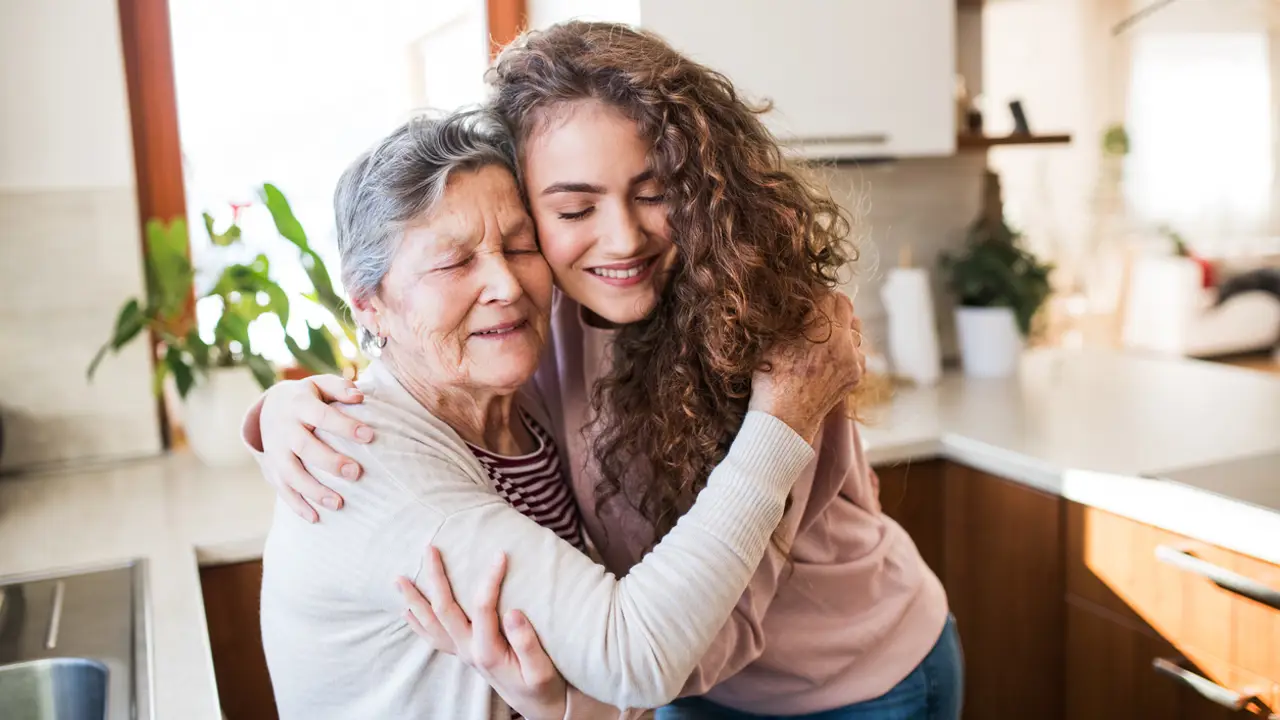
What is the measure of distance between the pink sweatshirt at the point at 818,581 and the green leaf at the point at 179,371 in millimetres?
878

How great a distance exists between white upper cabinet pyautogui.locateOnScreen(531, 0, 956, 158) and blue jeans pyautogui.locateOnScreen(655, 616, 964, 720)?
992 mm

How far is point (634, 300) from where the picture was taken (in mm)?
1084

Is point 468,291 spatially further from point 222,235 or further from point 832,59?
point 832,59

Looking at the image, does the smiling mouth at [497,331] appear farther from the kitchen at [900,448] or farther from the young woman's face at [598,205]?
the kitchen at [900,448]

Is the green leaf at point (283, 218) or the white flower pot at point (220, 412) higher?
the green leaf at point (283, 218)

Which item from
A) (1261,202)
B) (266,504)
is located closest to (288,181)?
(266,504)

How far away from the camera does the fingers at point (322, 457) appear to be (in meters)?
0.90

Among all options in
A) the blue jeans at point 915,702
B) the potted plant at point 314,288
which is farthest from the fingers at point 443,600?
the potted plant at point 314,288

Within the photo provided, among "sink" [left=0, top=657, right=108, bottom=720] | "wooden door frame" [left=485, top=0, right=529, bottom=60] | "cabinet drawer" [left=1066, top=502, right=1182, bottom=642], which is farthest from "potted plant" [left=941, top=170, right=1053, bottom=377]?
"sink" [left=0, top=657, right=108, bottom=720]

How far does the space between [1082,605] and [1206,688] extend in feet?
0.84

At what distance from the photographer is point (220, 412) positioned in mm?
1862

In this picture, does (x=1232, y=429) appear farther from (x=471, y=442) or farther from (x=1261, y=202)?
(x=1261, y=202)

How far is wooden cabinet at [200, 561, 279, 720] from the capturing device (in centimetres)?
152

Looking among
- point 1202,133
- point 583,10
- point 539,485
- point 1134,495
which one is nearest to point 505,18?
point 583,10
